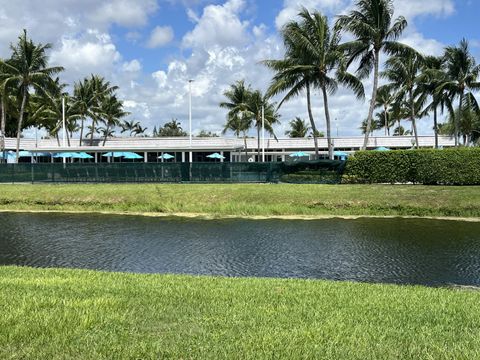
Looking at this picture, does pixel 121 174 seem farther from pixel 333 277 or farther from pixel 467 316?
pixel 467 316

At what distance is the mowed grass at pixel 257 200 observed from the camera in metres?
21.7

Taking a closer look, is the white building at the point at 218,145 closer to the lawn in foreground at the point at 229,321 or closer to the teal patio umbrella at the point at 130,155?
the teal patio umbrella at the point at 130,155

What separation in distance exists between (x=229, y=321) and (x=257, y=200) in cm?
1819

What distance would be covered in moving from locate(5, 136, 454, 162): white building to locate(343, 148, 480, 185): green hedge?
60.5 feet

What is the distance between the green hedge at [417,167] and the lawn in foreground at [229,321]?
64.9 feet

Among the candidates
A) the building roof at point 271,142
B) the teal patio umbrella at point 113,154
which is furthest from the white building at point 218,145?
the teal patio umbrella at point 113,154

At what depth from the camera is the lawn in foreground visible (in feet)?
14.8

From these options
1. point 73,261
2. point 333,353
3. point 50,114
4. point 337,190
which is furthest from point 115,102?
point 333,353

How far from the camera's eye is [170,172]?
1266 inches

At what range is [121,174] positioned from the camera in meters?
32.4

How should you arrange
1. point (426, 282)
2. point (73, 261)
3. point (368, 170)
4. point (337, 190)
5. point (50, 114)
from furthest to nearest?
point (50, 114), point (368, 170), point (337, 190), point (73, 261), point (426, 282)

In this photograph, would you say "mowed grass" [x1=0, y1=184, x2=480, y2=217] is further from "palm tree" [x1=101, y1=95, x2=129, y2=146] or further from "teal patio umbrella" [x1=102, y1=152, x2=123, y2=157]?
"palm tree" [x1=101, y1=95, x2=129, y2=146]

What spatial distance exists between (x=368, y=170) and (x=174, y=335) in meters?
25.0

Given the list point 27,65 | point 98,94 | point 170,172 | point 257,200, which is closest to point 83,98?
point 98,94
